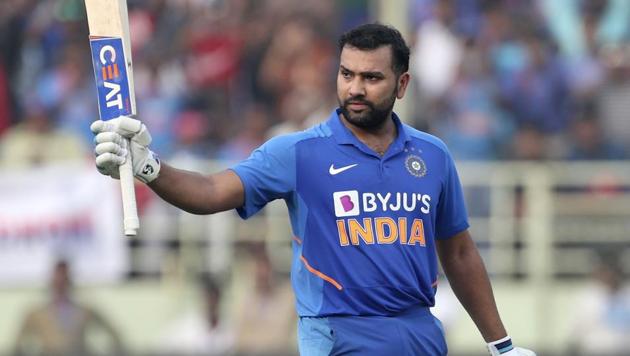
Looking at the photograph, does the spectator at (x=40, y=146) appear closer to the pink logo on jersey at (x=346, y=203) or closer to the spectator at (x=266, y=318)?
the spectator at (x=266, y=318)

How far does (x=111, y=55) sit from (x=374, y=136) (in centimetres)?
121

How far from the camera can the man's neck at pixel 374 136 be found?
267 inches

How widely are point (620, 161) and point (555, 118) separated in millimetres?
1016

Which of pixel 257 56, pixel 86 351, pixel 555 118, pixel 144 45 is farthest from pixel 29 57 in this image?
pixel 555 118

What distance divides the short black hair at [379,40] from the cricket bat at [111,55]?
38.0 inches

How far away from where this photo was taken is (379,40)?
6.67 m

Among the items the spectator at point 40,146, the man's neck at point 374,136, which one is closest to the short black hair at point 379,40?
the man's neck at point 374,136

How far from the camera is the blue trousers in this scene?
6.59 metres

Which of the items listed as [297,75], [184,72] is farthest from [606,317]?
[184,72]

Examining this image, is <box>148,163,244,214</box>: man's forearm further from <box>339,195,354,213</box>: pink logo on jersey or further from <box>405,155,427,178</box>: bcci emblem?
<box>405,155,427,178</box>: bcci emblem

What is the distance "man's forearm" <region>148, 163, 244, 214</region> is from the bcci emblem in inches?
29.9

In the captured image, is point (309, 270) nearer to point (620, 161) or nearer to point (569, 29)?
point (620, 161)

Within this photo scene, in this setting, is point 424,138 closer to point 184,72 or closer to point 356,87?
point 356,87

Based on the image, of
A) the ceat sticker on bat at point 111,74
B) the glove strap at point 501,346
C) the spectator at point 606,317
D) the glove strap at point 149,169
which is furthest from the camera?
the spectator at point 606,317
